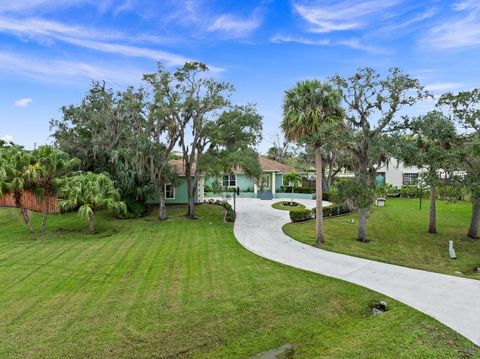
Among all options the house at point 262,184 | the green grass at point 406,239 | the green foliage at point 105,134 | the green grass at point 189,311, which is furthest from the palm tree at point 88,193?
the house at point 262,184

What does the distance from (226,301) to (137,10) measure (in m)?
12.1

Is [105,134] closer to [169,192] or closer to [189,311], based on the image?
[169,192]

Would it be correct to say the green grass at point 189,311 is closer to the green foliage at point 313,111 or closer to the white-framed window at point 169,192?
the green foliage at point 313,111

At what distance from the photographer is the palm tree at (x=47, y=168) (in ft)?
51.9

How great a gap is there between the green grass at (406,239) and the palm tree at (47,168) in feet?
41.1

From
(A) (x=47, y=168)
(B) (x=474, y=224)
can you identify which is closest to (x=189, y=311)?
(A) (x=47, y=168)

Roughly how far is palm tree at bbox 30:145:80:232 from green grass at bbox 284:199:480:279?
41.1ft

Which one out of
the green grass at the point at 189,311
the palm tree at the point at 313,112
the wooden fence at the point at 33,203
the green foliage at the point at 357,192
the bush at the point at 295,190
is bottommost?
the green grass at the point at 189,311

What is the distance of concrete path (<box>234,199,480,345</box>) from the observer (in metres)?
7.17

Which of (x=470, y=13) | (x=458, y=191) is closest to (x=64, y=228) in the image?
(x=458, y=191)

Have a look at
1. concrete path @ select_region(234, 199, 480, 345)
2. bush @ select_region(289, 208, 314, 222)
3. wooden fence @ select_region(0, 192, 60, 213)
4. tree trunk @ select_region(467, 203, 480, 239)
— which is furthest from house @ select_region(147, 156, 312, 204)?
tree trunk @ select_region(467, 203, 480, 239)

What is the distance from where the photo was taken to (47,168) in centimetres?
1608

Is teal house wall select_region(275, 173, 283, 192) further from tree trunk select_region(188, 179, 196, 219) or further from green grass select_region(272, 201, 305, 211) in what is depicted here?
tree trunk select_region(188, 179, 196, 219)

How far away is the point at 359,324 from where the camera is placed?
673 cm
